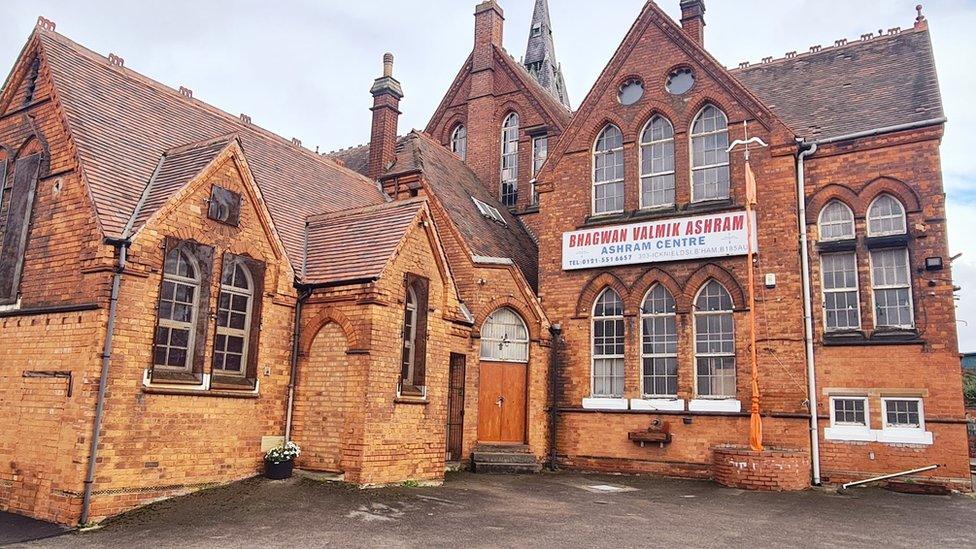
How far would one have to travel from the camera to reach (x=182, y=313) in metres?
11.4

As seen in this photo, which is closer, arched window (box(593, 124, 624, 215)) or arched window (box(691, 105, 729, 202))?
arched window (box(691, 105, 729, 202))

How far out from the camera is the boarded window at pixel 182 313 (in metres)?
11.0

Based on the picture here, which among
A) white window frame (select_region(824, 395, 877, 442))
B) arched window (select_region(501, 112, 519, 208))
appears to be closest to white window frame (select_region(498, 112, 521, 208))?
arched window (select_region(501, 112, 519, 208))

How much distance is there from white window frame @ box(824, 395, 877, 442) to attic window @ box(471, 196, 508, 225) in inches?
393

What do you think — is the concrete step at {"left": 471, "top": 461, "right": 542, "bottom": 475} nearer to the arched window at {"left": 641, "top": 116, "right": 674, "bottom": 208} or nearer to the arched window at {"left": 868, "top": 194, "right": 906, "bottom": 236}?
the arched window at {"left": 641, "top": 116, "right": 674, "bottom": 208}

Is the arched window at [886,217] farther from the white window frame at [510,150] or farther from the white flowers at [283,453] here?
the white flowers at [283,453]

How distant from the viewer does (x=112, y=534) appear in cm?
911

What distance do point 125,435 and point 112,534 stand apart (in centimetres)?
156

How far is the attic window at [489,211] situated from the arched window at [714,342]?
259 inches

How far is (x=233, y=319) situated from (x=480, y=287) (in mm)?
6222

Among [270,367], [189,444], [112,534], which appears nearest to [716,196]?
[270,367]

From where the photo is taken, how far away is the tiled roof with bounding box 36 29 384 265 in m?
11.5

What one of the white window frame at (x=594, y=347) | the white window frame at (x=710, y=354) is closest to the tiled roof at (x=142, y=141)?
the white window frame at (x=594, y=347)

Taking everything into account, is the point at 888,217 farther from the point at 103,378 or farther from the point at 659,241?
the point at 103,378
